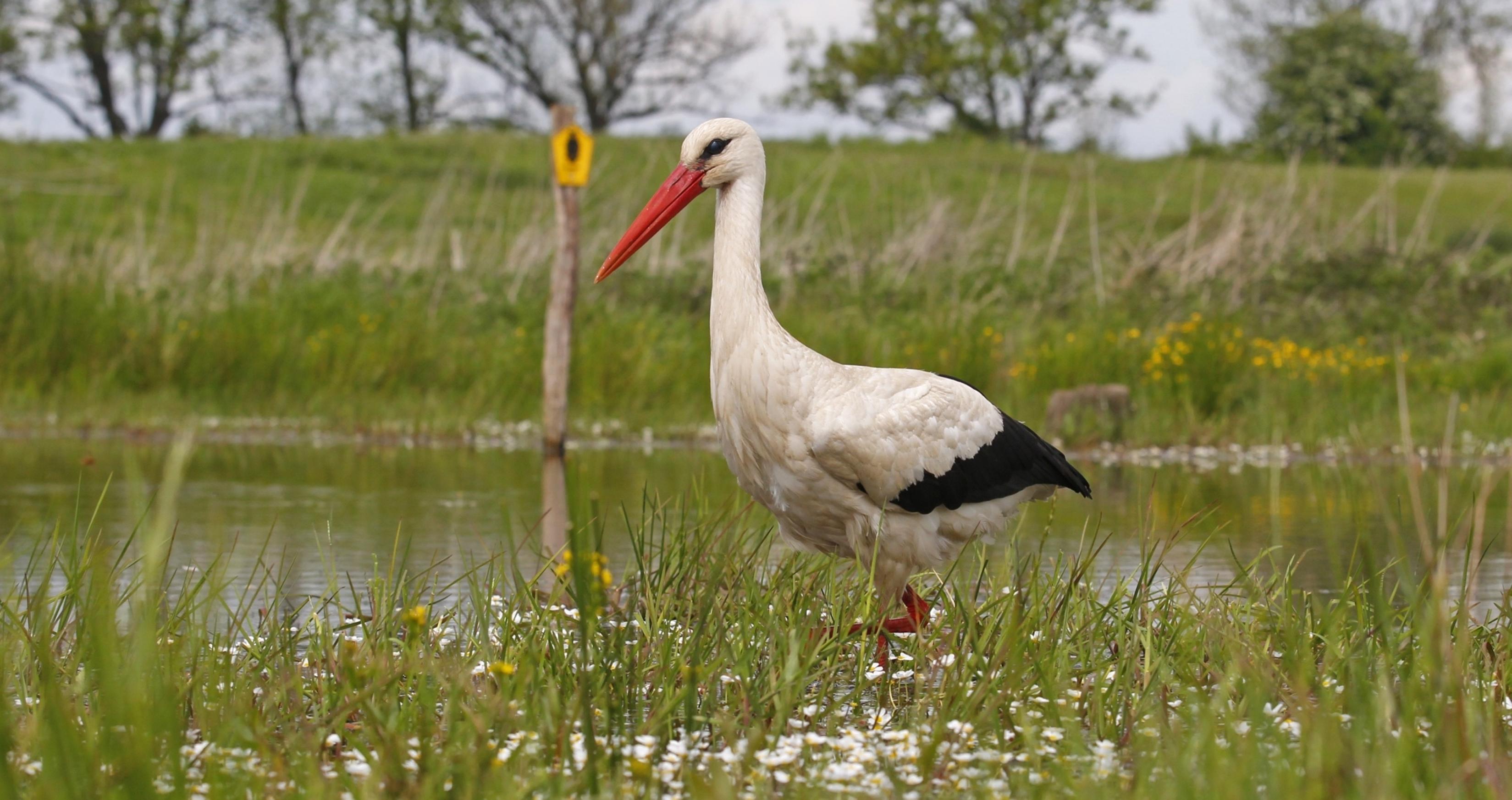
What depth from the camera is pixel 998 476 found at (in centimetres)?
480

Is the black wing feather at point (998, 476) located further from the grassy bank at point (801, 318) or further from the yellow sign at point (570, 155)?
the yellow sign at point (570, 155)

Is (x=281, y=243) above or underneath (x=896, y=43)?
underneath

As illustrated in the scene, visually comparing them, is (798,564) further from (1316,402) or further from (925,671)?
(1316,402)

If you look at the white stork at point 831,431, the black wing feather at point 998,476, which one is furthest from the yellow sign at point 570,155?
the black wing feather at point 998,476

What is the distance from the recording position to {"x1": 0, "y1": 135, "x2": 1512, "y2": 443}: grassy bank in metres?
11.9

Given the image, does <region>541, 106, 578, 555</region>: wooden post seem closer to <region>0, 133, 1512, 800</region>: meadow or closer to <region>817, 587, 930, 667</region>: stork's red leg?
<region>0, 133, 1512, 800</region>: meadow

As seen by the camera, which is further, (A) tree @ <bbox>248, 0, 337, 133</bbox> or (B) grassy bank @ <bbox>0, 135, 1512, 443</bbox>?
(A) tree @ <bbox>248, 0, 337, 133</bbox>

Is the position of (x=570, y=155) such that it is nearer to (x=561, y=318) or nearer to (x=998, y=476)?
(x=561, y=318)

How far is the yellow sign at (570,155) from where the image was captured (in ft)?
35.5

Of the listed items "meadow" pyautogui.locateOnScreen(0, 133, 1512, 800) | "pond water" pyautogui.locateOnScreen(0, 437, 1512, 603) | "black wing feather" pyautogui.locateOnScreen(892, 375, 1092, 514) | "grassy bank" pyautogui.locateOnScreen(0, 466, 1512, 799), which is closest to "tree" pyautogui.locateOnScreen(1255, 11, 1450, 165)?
"meadow" pyautogui.locateOnScreen(0, 133, 1512, 800)

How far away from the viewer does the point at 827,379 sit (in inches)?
176

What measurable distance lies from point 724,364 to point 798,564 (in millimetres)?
1115

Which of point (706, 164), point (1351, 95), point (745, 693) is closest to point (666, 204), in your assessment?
point (706, 164)

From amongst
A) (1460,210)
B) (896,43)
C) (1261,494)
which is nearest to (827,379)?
(1261,494)
